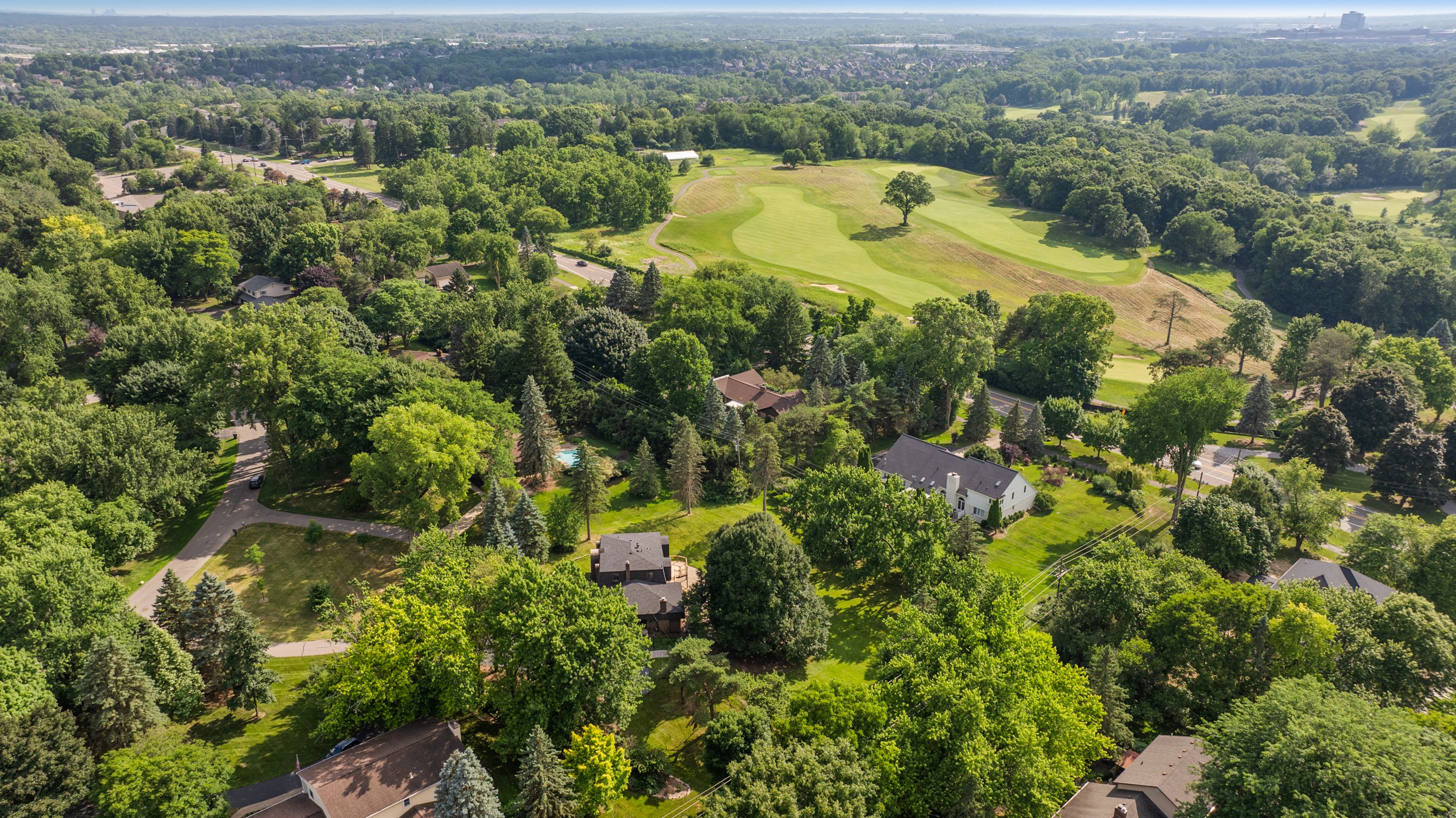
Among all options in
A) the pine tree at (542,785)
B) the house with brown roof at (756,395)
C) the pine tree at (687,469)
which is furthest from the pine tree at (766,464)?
the pine tree at (542,785)

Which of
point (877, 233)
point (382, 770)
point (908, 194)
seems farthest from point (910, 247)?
point (382, 770)

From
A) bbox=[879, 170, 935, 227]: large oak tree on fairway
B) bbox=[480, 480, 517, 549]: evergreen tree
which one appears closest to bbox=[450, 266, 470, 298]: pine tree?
bbox=[480, 480, 517, 549]: evergreen tree

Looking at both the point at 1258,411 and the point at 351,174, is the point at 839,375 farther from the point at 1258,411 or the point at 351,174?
the point at 351,174

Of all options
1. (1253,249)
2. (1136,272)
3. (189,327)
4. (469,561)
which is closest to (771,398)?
(469,561)

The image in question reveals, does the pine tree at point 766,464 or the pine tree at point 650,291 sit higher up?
the pine tree at point 650,291

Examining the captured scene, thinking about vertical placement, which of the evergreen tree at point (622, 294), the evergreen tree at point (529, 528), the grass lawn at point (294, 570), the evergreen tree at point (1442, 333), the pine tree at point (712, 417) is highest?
the evergreen tree at point (622, 294)

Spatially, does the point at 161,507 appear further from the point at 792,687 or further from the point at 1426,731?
the point at 1426,731

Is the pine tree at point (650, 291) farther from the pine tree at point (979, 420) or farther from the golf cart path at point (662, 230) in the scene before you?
the pine tree at point (979, 420)
